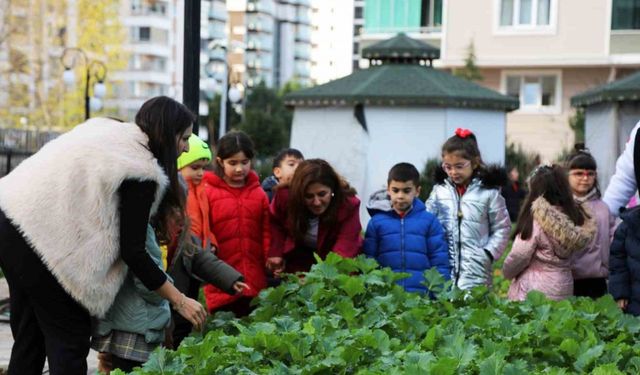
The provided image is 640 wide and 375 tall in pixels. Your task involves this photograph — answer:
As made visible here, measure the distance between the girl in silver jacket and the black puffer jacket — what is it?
3.26 ft

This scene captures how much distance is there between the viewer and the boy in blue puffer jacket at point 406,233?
273 inches

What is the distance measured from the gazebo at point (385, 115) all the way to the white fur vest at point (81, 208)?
11.2 meters

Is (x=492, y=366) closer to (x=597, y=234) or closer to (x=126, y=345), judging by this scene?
(x=126, y=345)

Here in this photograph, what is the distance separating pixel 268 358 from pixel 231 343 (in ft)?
0.49

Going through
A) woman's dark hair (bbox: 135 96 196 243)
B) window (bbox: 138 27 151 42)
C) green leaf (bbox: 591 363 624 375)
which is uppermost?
window (bbox: 138 27 151 42)

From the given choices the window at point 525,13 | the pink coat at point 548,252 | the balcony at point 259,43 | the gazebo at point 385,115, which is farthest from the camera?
the balcony at point 259,43

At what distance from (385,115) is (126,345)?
11.4 metres

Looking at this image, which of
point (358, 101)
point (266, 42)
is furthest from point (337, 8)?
point (358, 101)

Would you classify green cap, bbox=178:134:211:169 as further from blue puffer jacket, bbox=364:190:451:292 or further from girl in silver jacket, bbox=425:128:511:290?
girl in silver jacket, bbox=425:128:511:290

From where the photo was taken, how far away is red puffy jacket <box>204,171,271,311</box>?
6852 mm

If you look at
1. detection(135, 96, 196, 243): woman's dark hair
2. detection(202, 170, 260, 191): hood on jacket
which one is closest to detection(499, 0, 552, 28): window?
detection(202, 170, 260, 191): hood on jacket

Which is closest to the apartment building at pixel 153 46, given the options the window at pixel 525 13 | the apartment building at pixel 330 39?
the apartment building at pixel 330 39

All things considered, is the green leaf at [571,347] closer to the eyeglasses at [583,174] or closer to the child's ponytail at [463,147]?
the child's ponytail at [463,147]

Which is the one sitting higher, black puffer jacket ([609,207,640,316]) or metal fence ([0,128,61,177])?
black puffer jacket ([609,207,640,316])
